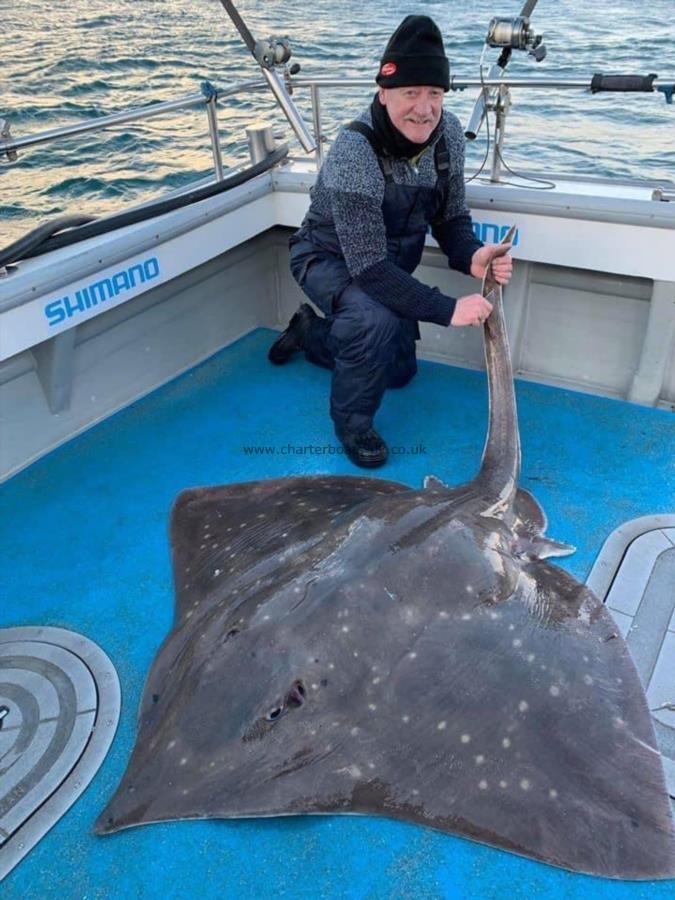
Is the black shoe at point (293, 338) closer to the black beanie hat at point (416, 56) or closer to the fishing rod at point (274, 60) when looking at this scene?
the fishing rod at point (274, 60)

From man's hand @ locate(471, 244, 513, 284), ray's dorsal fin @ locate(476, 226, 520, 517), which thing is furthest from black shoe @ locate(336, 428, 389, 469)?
man's hand @ locate(471, 244, 513, 284)

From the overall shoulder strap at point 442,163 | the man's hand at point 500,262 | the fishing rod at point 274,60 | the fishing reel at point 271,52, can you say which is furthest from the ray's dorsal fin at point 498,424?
the fishing reel at point 271,52

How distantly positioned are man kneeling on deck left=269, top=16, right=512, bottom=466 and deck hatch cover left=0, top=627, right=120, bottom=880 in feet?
5.86

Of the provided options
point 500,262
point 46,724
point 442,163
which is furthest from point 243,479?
point 442,163

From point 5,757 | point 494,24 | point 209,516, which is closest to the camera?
point 5,757

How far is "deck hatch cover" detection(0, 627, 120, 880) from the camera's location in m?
2.23

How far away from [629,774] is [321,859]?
3.12 feet

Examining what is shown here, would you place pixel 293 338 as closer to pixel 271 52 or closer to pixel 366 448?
pixel 366 448

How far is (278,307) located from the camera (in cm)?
530

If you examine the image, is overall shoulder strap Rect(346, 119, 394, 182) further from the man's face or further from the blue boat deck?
the blue boat deck

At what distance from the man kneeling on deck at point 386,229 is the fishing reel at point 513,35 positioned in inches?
19.9

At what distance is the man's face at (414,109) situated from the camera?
126 inches

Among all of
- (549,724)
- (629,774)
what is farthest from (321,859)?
A: (629,774)

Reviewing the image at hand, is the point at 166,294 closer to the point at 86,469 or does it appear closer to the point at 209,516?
the point at 86,469
